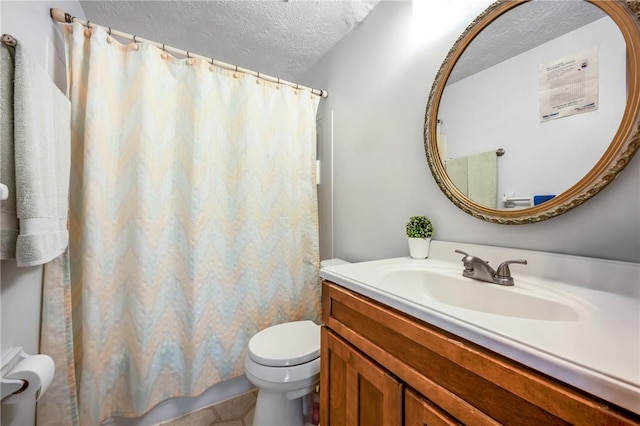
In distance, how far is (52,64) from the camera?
Answer: 42.0 inches

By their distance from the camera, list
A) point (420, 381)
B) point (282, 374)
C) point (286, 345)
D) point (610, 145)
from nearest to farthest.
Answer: point (420, 381) → point (610, 145) → point (282, 374) → point (286, 345)

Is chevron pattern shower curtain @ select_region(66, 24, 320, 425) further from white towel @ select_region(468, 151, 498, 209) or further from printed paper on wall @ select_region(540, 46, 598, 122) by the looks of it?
printed paper on wall @ select_region(540, 46, 598, 122)

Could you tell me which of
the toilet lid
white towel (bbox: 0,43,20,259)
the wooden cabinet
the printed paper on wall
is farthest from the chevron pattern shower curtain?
the printed paper on wall

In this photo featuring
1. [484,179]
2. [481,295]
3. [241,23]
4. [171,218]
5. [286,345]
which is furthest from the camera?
[241,23]

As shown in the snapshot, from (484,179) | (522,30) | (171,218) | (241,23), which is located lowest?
(171,218)

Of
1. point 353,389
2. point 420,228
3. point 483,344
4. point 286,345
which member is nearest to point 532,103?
point 420,228

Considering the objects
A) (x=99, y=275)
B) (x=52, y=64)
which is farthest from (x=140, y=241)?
(x=52, y=64)

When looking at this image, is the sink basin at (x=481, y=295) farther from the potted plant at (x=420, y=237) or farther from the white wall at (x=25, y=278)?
the white wall at (x=25, y=278)

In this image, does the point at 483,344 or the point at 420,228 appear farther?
the point at 420,228

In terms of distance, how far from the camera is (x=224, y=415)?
136 cm

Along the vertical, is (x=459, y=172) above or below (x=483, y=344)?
above

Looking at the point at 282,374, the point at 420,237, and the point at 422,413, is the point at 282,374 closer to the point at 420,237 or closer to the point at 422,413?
the point at 422,413

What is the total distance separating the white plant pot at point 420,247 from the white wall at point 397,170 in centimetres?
8

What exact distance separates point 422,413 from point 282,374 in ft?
2.22
